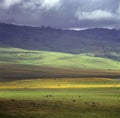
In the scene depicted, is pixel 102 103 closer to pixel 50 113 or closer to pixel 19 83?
pixel 50 113

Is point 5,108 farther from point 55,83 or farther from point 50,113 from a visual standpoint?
point 55,83

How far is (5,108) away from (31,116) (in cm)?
724

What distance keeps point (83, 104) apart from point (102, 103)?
136 inches

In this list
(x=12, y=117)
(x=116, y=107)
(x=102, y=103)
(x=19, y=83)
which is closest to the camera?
(x=12, y=117)

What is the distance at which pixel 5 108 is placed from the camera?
45.5 m

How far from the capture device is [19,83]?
93812 millimetres

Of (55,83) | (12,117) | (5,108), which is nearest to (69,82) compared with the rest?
(55,83)

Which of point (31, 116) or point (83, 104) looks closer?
point (31, 116)

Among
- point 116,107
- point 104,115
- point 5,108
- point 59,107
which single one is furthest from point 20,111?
point 116,107

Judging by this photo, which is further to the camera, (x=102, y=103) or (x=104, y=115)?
(x=102, y=103)

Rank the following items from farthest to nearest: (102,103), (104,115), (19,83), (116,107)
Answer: (19,83), (102,103), (116,107), (104,115)

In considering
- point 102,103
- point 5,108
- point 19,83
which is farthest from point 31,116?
point 19,83

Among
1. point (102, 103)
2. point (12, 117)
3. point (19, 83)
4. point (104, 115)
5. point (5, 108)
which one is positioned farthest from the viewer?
point (19, 83)

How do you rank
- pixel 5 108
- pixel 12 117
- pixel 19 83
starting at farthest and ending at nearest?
pixel 19 83 → pixel 5 108 → pixel 12 117
